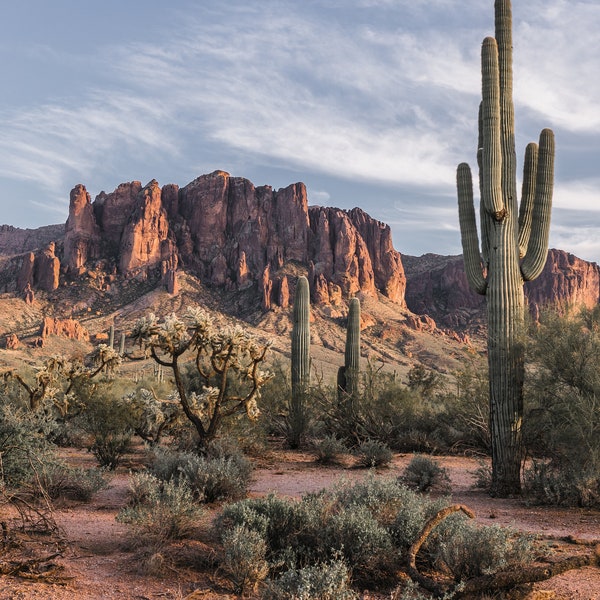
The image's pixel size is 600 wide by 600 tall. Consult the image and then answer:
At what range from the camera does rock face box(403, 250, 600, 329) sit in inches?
3804

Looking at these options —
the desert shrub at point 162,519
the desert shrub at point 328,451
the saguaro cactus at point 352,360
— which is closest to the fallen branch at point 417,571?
the desert shrub at point 162,519

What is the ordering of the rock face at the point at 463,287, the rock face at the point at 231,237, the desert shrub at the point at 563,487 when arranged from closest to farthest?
the desert shrub at the point at 563,487
the rock face at the point at 231,237
the rock face at the point at 463,287

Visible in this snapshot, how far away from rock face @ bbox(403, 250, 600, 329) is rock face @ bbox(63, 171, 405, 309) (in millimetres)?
7140

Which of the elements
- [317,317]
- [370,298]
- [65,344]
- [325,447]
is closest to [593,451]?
[325,447]

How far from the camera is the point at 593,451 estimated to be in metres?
7.70

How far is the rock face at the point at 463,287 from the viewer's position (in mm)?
96625

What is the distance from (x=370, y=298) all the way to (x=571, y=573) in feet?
287

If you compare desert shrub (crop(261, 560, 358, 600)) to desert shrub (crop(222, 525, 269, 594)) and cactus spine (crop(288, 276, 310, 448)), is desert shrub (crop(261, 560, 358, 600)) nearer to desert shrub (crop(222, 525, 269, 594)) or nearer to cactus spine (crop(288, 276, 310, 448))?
desert shrub (crop(222, 525, 269, 594))

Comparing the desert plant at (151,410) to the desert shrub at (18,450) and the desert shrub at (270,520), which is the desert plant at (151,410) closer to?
the desert shrub at (18,450)

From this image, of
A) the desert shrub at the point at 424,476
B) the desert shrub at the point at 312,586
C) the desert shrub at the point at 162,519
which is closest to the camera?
the desert shrub at the point at 312,586

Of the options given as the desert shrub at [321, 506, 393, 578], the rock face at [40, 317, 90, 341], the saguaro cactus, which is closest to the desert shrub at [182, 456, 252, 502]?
the desert shrub at [321, 506, 393, 578]

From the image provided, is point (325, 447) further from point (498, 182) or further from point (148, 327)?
point (498, 182)

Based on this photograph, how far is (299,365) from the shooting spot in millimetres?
16516

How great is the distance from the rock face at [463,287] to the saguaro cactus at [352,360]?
246 ft
